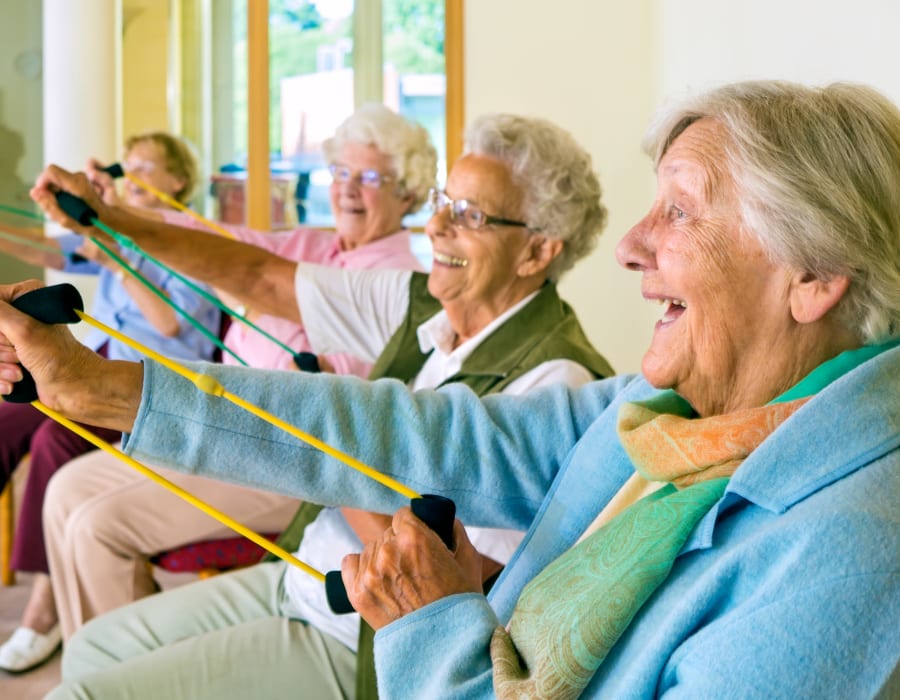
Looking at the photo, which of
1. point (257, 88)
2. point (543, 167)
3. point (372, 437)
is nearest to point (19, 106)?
point (257, 88)

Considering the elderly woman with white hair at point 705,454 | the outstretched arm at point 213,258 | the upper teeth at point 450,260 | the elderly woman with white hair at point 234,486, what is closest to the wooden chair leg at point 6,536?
the elderly woman with white hair at point 234,486

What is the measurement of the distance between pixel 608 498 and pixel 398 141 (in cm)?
182

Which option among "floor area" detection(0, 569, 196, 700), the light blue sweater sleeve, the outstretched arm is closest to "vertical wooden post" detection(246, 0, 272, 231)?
"floor area" detection(0, 569, 196, 700)

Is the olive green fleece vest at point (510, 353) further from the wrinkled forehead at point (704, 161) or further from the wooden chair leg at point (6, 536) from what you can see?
the wooden chair leg at point (6, 536)

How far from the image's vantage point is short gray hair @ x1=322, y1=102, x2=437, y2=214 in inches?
113

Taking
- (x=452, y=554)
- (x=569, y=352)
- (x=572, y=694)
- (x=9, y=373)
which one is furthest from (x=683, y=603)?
(x=569, y=352)

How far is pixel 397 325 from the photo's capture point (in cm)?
230

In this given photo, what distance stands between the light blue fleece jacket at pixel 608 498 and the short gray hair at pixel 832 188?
85mm

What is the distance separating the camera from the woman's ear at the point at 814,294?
3.41 feet

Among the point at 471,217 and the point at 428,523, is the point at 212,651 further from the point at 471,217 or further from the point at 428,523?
the point at 471,217

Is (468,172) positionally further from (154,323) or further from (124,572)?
(154,323)

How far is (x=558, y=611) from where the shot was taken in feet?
3.37

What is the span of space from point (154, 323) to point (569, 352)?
1640mm

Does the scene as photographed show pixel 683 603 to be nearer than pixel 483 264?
Result: Yes
